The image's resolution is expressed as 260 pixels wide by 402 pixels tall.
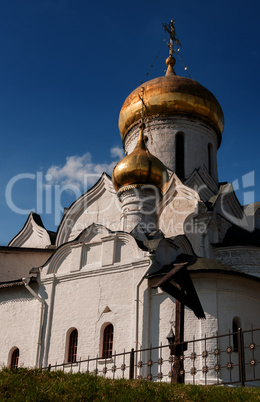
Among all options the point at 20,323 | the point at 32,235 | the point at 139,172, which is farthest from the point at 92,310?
the point at 32,235

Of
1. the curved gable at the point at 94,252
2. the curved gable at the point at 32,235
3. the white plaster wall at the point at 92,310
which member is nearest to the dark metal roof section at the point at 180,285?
the white plaster wall at the point at 92,310

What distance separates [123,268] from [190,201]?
3.54 m

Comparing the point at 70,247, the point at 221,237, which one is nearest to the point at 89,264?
the point at 70,247

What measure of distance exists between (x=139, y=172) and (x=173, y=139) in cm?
327

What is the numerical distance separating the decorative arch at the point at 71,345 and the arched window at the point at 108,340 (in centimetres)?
73

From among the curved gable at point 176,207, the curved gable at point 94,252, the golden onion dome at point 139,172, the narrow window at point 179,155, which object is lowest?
the curved gable at point 94,252

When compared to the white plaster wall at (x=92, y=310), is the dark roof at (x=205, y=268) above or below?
above

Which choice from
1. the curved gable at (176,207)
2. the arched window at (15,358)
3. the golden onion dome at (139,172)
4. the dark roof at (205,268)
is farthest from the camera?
the curved gable at (176,207)

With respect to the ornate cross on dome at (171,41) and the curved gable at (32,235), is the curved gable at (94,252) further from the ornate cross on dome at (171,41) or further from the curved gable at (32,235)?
the ornate cross on dome at (171,41)

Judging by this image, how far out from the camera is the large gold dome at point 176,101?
576 inches

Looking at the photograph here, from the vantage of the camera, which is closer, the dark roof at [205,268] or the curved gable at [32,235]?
the dark roof at [205,268]

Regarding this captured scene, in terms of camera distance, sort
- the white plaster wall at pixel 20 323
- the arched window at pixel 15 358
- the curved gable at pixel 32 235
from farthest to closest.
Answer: the curved gable at pixel 32 235 < the arched window at pixel 15 358 < the white plaster wall at pixel 20 323

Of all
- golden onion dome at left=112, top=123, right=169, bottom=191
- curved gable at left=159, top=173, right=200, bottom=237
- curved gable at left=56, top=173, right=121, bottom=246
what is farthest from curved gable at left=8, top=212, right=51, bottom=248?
curved gable at left=159, top=173, right=200, bottom=237

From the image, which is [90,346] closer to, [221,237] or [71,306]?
[71,306]
